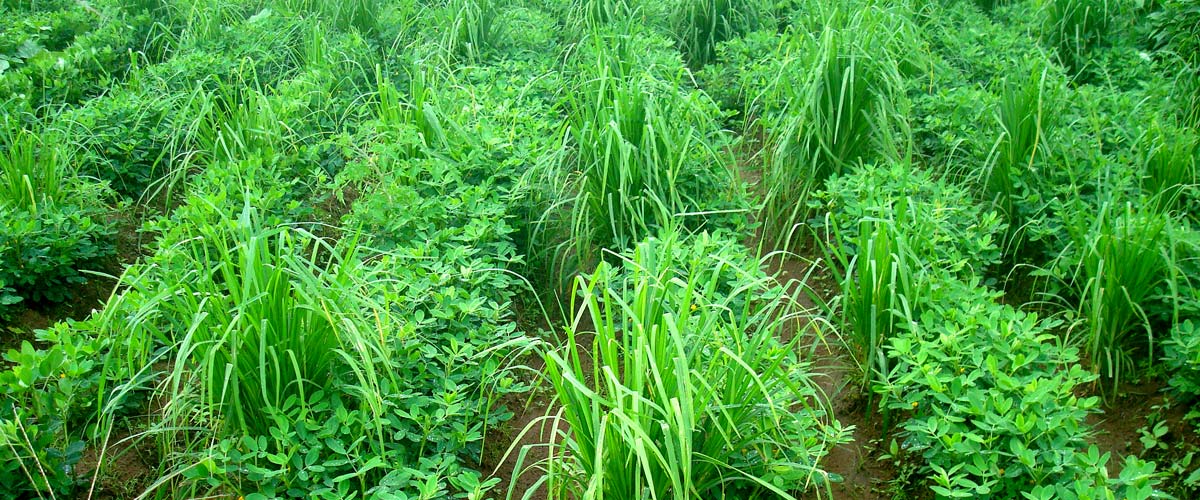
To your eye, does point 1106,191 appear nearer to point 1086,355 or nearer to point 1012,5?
point 1086,355

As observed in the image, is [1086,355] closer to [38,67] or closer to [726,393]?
[726,393]

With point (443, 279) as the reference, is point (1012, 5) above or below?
above

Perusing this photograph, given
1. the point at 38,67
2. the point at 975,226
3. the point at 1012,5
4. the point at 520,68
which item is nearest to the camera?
the point at 975,226

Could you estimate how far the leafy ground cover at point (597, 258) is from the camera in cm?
253

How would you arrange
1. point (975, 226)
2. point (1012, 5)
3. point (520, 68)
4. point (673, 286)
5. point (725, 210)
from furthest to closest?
point (1012, 5) → point (520, 68) → point (725, 210) → point (975, 226) → point (673, 286)

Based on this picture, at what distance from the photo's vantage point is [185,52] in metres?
5.12

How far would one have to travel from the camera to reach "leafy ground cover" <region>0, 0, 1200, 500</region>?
2529 millimetres

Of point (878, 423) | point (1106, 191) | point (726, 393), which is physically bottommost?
point (878, 423)

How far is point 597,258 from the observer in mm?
3895

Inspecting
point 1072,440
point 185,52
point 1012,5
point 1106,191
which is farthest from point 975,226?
point 185,52

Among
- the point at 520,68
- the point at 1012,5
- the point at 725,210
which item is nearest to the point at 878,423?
the point at 725,210

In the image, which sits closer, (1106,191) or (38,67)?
(1106,191)

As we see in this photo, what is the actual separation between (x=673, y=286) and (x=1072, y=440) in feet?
4.00

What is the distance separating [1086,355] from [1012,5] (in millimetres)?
3465
